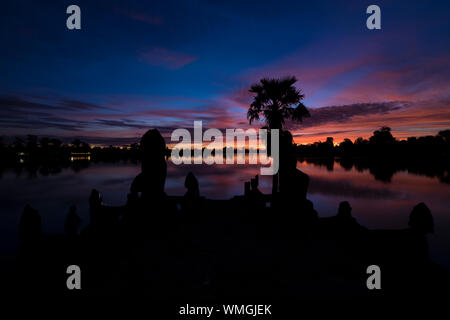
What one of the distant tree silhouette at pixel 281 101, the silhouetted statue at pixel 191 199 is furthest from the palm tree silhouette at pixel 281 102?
the silhouetted statue at pixel 191 199

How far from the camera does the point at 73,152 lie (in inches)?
6885

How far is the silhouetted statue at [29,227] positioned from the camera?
18.0 ft

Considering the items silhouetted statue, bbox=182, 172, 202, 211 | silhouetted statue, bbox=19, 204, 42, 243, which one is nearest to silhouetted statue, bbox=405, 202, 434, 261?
silhouetted statue, bbox=182, 172, 202, 211

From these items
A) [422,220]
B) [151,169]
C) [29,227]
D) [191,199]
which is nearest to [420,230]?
[422,220]

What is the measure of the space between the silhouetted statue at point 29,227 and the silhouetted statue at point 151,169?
2663 millimetres

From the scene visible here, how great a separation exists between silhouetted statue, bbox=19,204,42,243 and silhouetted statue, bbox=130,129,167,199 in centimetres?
266

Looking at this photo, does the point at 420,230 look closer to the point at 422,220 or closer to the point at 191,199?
the point at 422,220

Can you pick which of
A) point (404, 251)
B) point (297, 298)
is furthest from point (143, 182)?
point (404, 251)

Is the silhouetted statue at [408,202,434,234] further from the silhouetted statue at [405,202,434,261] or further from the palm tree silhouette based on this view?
the palm tree silhouette

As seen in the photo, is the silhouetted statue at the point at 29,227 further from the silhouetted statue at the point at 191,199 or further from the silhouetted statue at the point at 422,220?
the silhouetted statue at the point at 422,220

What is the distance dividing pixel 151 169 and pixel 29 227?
144 inches

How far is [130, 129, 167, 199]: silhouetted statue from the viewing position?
7.40 metres
